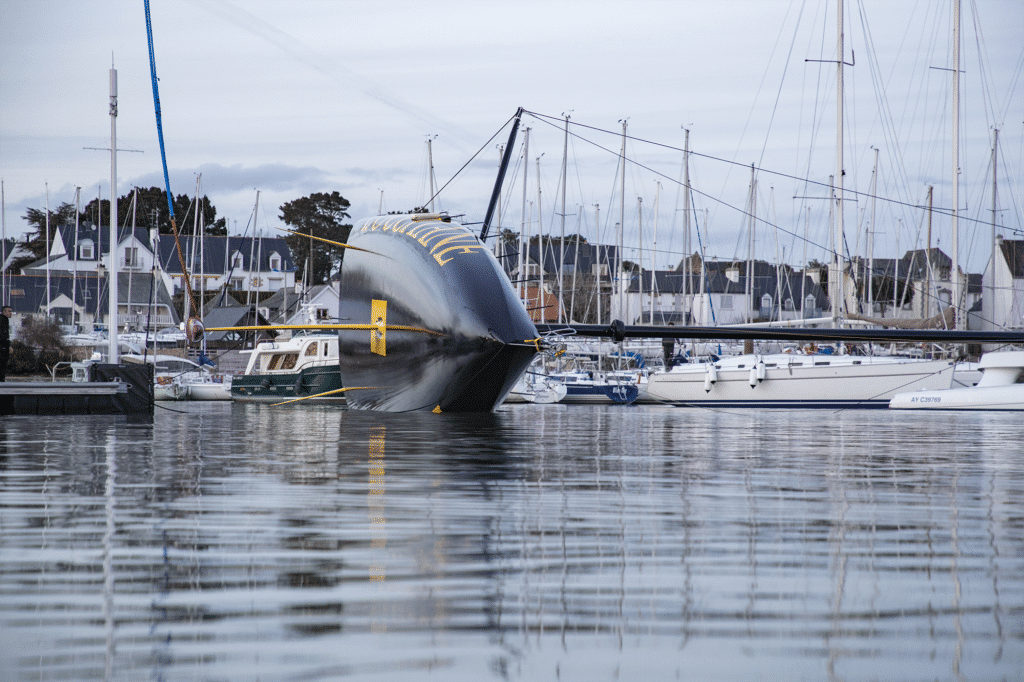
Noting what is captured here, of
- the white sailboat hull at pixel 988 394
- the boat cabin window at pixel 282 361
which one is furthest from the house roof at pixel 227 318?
the white sailboat hull at pixel 988 394

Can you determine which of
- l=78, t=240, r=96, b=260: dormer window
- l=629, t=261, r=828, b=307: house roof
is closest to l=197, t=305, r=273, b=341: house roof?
l=78, t=240, r=96, b=260: dormer window

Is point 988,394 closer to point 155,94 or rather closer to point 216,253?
point 155,94

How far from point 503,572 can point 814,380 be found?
33.1m

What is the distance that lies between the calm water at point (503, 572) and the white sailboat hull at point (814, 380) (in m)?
27.2

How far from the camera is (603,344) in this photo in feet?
161

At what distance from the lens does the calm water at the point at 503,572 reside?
10.1 ft

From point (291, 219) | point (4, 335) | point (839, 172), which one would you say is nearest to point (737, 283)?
point (291, 219)

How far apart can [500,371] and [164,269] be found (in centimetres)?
7793

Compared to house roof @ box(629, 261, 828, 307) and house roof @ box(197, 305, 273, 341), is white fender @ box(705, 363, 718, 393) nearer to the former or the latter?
house roof @ box(197, 305, 273, 341)

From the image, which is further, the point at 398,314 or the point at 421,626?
the point at 398,314

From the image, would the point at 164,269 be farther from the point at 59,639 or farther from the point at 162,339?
the point at 59,639

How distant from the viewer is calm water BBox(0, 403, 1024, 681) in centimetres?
308

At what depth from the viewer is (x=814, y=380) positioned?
117 ft

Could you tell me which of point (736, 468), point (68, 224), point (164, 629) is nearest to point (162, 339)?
point (68, 224)
